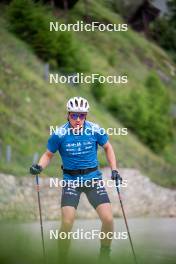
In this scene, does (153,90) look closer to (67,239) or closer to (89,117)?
(89,117)

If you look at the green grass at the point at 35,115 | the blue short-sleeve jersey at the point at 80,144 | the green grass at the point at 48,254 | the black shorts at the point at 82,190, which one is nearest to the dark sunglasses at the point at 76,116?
the blue short-sleeve jersey at the point at 80,144

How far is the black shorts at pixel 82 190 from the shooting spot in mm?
10734

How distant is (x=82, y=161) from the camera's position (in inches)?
427

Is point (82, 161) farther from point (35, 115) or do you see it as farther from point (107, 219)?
point (35, 115)

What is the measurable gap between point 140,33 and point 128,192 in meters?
34.2

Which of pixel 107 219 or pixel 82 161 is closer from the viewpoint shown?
pixel 107 219

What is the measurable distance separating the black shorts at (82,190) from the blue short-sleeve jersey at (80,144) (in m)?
0.13

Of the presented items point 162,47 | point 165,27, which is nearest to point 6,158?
point 165,27

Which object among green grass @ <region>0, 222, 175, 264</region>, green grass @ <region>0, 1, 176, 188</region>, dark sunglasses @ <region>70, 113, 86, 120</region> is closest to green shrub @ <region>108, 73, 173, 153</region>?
green grass @ <region>0, 1, 176, 188</region>

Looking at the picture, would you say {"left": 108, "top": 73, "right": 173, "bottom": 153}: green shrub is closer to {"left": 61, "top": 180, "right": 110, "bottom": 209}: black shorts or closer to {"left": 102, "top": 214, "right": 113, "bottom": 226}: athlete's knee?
{"left": 61, "top": 180, "right": 110, "bottom": 209}: black shorts

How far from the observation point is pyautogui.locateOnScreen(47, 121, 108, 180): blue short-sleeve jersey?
10812 mm

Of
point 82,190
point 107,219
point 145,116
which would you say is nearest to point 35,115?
point 145,116

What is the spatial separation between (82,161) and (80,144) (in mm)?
221

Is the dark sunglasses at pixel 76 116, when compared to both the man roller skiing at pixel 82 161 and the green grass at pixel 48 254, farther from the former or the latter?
the green grass at pixel 48 254
